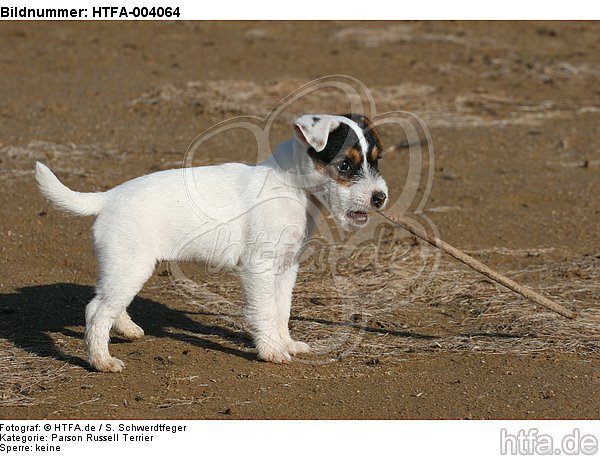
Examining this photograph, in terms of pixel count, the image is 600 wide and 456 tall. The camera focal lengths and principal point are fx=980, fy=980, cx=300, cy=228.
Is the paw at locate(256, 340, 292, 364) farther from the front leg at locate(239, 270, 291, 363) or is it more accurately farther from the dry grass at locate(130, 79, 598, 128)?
the dry grass at locate(130, 79, 598, 128)

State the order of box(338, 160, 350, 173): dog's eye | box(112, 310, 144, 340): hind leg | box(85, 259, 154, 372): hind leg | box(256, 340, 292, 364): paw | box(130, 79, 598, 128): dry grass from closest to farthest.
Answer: box(85, 259, 154, 372): hind leg
box(338, 160, 350, 173): dog's eye
box(256, 340, 292, 364): paw
box(112, 310, 144, 340): hind leg
box(130, 79, 598, 128): dry grass

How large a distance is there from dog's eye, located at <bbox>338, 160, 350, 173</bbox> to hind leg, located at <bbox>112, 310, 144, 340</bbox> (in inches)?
79.2

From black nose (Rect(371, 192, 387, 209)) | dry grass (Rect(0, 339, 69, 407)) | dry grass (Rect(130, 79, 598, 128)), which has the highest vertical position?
dry grass (Rect(130, 79, 598, 128))

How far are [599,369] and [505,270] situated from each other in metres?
2.20

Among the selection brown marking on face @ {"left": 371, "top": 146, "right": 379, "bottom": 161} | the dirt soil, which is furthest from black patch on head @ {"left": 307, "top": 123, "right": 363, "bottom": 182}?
the dirt soil

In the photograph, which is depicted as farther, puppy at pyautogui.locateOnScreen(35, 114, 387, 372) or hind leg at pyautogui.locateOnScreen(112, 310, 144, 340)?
hind leg at pyautogui.locateOnScreen(112, 310, 144, 340)

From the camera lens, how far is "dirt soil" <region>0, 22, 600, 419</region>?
6582 millimetres

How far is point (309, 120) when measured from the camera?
21.5 ft

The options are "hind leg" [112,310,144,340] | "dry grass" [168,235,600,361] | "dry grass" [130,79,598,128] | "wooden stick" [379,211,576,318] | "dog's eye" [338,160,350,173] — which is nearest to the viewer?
"dog's eye" [338,160,350,173]

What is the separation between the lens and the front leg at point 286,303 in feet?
23.0

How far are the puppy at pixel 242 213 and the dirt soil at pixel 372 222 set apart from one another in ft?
1.76

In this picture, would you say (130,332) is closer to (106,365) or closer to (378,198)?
(106,365)

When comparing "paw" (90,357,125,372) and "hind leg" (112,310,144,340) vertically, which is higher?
"hind leg" (112,310,144,340)

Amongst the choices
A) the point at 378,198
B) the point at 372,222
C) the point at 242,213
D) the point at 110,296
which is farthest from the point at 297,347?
the point at 372,222
